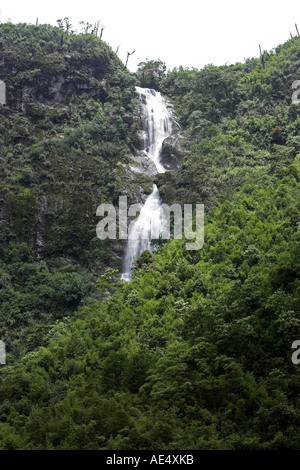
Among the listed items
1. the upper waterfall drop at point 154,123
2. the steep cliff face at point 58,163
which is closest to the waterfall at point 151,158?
the upper waterfall drop at point 154,123

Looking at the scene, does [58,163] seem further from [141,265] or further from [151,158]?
[141,265]

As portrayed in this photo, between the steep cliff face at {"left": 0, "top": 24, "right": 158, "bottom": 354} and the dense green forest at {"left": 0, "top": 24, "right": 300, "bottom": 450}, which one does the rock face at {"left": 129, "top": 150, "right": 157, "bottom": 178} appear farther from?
the dense green forest at {"left": 0, "top": 24, "right": 300, "bottom": 450}

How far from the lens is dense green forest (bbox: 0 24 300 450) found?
523 inches

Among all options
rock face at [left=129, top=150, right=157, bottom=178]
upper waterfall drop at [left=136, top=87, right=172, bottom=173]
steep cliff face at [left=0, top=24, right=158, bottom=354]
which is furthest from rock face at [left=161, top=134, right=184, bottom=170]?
steep cliff face at [left=0, top=24, right=158, bottom=354]

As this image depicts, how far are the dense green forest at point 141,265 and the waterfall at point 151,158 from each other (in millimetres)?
1011

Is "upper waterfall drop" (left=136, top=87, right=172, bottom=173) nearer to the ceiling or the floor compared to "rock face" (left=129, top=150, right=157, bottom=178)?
nearer to the ceiling

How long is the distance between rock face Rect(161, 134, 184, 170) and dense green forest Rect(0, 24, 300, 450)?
395 millimetres

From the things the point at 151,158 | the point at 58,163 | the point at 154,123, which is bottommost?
the point at 58,163

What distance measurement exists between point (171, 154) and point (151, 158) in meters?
1.92

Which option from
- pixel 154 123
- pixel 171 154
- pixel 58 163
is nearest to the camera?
pixel 58 163

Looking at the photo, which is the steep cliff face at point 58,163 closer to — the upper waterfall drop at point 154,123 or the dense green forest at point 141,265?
the dense green forest at point 141,265

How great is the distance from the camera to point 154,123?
1666 inches

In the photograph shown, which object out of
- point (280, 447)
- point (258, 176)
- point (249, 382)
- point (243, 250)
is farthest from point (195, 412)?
point (258, 176)

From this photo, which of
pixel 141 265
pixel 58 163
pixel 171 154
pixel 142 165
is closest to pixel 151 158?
pixel 142 165
